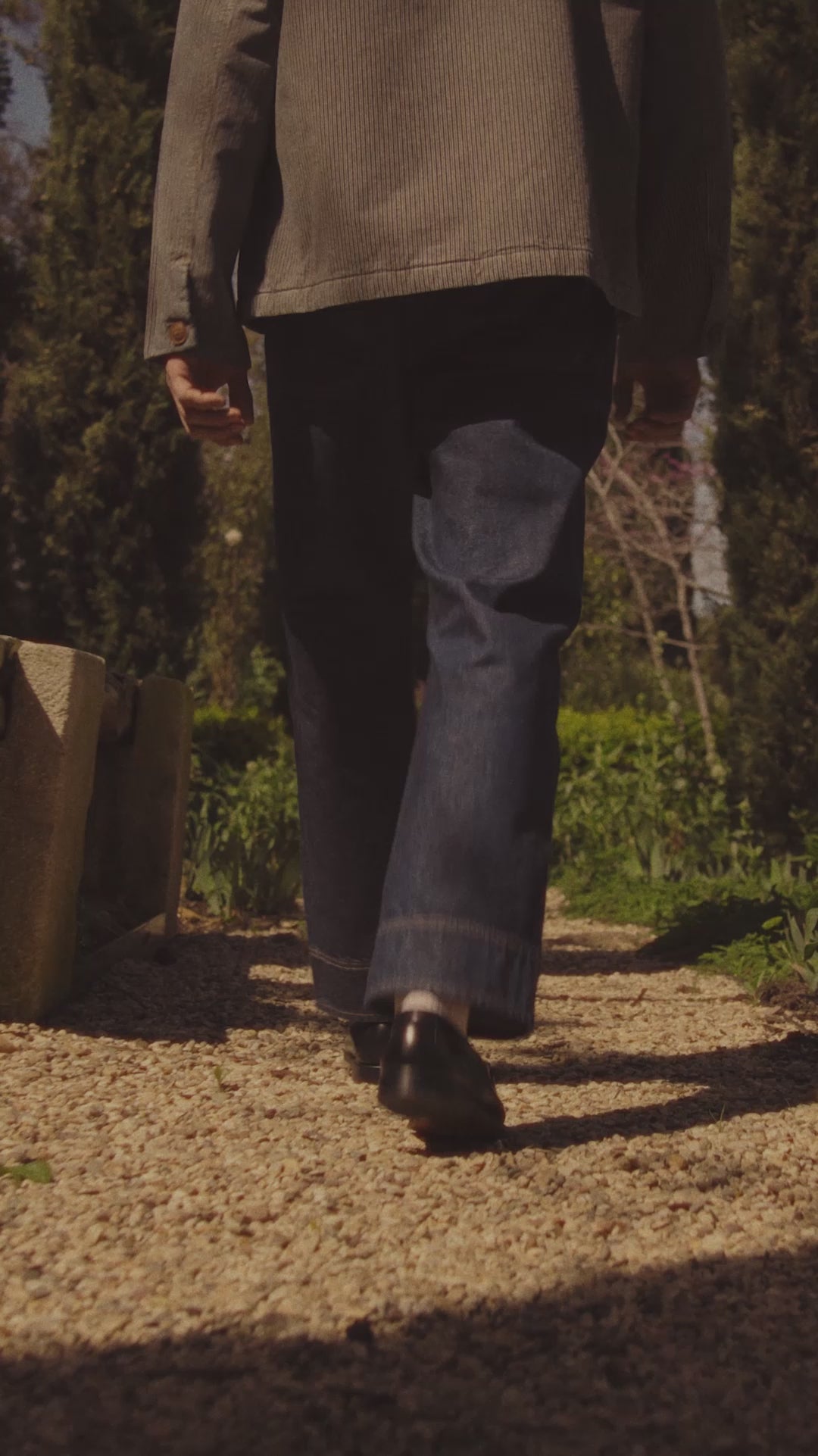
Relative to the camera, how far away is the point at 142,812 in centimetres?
346

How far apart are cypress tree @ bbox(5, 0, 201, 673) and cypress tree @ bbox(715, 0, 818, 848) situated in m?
2.50

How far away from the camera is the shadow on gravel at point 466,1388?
102cm

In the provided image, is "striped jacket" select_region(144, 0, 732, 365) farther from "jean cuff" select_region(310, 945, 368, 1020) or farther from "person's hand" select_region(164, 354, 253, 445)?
"jean cuff" select_region(310, 945, 368, 1020)

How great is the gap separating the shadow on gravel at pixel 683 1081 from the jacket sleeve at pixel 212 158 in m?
1.09

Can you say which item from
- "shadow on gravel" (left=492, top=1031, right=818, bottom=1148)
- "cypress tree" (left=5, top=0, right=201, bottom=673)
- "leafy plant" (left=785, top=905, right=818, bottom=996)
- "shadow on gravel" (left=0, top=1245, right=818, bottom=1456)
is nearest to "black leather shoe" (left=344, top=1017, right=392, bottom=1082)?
"shadow on gravel" (left=492, top=1031, right=818, bottom=1148)

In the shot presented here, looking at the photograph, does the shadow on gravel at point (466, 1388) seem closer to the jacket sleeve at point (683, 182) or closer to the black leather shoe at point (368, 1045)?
the black leather shoe at point (368, 1045)

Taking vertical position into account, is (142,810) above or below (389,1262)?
above

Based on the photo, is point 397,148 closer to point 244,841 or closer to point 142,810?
point 142,810

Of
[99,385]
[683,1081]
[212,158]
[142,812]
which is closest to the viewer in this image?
[212,158]

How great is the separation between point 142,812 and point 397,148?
2.01m

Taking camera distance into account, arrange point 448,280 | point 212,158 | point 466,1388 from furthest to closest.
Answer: point 212,158, point 448,280, point 466,1388

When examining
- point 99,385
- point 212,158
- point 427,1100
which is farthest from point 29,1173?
point 99,385

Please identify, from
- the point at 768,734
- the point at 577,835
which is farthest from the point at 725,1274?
the point at 577,835

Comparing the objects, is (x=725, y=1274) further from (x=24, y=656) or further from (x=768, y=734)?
(x=768, y=734)
